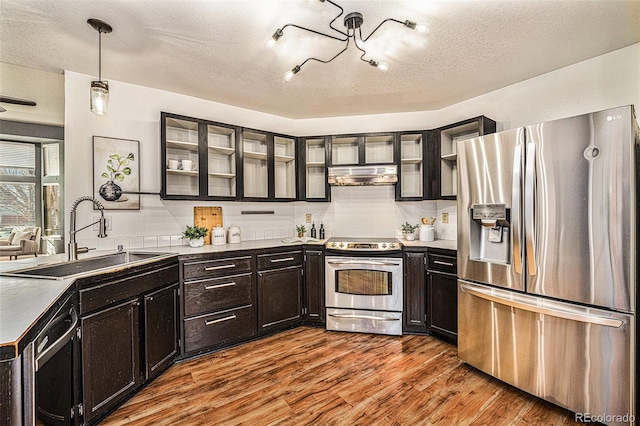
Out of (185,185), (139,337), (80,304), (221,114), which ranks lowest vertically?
(139,337)

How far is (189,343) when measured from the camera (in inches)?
101

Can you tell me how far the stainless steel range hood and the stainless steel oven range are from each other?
0.76m

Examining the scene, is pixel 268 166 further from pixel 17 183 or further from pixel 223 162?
pixel 17 183

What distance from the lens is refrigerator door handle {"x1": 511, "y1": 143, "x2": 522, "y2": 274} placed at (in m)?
2.02

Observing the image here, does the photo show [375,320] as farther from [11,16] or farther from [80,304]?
[11,16]

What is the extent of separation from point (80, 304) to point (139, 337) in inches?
21.9

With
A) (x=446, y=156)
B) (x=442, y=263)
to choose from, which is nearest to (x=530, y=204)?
(x=442, y=263)

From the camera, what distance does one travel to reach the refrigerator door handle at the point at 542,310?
1.67m

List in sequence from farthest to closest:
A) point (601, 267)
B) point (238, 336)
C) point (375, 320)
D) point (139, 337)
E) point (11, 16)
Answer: point (375, 320) < point (238, 336) < point (139, 337) < point (11, 16) < point (601, 267)

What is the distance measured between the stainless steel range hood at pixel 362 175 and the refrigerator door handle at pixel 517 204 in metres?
1.47

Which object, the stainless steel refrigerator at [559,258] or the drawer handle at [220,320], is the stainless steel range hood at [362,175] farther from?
the drawer handle at [220,320]

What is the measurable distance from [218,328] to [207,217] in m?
1.23

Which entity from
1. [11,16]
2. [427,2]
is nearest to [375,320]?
[427,2]

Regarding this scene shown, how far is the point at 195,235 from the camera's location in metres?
2.94
